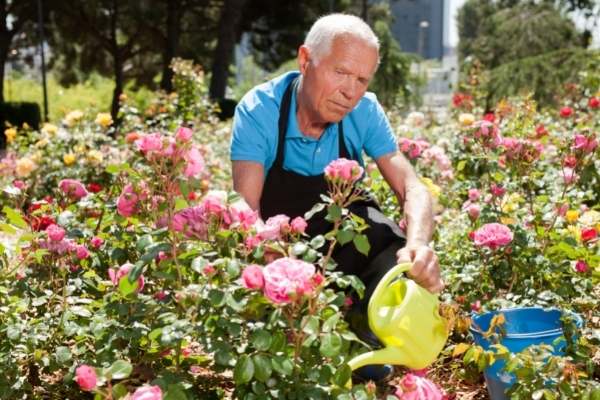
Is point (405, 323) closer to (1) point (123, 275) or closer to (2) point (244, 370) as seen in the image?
(2) point (244, 370)

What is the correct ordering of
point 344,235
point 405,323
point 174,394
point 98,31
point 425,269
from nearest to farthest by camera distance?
point 174,394 < point 344,235 < point 405,323 < point 425,269 < point 98,31

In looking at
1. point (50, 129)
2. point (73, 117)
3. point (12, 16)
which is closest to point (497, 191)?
point (73, 117)

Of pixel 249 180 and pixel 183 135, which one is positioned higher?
pixel 183 135

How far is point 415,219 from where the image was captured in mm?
2268

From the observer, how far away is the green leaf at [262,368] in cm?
150

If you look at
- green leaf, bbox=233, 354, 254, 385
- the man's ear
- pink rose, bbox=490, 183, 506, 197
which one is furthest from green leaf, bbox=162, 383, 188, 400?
pink rose, bbox=490, 183, 506, 197

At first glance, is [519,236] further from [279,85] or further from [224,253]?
[224,253]

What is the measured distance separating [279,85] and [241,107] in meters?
0.17

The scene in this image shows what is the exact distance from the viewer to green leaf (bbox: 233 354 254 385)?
1.49m

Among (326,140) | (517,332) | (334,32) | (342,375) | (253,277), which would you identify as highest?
(334,32)

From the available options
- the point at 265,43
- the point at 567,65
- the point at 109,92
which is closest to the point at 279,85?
the point at 567,65

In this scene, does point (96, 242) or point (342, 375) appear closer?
point (342, 375)

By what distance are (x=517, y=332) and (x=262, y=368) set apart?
3.02 ft

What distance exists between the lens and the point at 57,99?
27781mm
